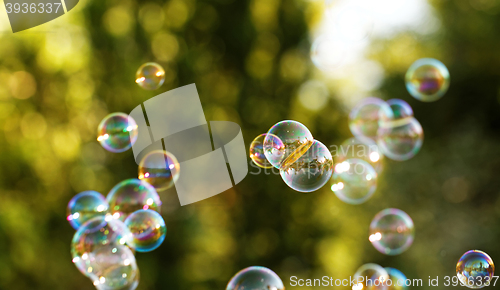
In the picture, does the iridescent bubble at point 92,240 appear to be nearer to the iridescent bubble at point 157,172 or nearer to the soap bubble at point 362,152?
the iridescent bubble at point 157,172

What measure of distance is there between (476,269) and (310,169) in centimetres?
157

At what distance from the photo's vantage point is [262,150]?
11.0 ft

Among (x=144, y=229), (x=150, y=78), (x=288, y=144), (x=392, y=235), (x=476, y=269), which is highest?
(x=150, y=78)

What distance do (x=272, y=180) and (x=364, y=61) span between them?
2.50m

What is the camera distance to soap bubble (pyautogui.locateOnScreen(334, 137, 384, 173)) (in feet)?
13.4

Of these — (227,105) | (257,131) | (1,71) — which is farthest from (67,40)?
(257,131)

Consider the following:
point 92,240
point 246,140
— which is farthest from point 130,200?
point 246,140

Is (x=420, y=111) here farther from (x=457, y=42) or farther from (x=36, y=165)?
(x=36, y=165)

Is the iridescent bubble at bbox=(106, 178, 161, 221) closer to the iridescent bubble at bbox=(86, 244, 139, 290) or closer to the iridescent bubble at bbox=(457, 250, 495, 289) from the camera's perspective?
the iridescent bubble at bbox=(86, 244, 139, 290)

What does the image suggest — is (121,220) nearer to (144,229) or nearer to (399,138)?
(144,229)

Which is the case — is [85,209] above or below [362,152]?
above

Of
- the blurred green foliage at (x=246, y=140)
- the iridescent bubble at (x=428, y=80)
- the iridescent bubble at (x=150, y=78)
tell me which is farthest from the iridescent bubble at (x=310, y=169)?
the blurred green foliage at (x=246, y=140)

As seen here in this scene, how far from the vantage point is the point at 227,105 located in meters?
5.54

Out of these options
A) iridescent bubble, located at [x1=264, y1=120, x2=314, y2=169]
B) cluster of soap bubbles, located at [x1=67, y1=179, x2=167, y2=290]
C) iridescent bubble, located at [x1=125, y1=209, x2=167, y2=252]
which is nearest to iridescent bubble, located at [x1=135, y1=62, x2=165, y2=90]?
cluster of soap bubbles, located at [x1=67, y1=179, x2=167, y2=290]
